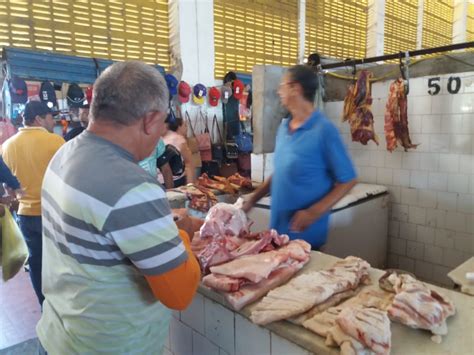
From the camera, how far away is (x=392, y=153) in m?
4.57

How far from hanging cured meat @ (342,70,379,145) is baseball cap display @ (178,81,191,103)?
298 cm

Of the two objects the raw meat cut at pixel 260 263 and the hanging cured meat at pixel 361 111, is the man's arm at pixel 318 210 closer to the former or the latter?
the raw meat cut at pixel 260 263

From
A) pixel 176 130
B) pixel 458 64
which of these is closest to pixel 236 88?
pixel 176 130

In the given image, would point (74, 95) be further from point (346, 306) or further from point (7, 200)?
point (346, 306)

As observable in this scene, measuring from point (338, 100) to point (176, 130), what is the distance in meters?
2.21

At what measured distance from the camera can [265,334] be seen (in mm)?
1422

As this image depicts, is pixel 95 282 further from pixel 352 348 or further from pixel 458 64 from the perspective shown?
pixel 458 64

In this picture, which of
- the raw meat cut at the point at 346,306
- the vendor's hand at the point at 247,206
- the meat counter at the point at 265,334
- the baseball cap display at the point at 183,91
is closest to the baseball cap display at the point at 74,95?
the baseball cap display at the point at 183,91

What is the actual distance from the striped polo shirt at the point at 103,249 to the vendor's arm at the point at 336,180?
119 centimetres

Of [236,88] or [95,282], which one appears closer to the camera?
[95,282]

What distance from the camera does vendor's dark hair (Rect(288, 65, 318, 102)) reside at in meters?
2.42

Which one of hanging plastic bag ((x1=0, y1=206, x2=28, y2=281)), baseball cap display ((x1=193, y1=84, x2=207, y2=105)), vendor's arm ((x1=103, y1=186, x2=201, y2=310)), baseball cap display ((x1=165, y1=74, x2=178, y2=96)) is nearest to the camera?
vendor's arm ((x1=103, y1=186, x2=201, y2=310))

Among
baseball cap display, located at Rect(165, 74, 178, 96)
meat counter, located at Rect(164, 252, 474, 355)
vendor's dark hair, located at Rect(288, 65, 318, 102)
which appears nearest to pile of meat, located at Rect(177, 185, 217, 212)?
vendor's dark hair, located at Rect(288, 65, 318, 102)

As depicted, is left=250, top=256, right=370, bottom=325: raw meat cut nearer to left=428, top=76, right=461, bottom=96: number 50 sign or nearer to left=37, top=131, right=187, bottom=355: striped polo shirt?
left=37, top=131, right=187, bottom=355: striped polo shirt
